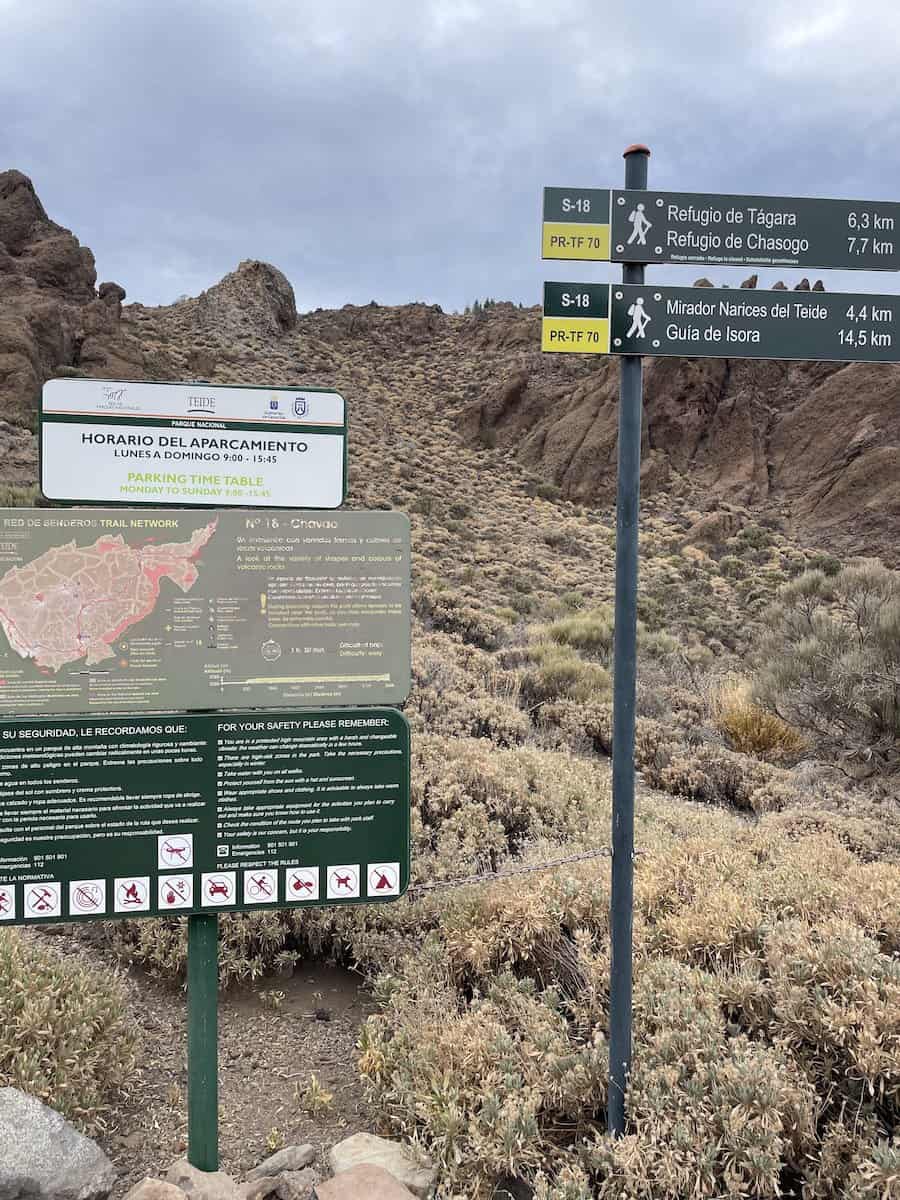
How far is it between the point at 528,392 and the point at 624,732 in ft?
113

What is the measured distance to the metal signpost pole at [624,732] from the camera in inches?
103

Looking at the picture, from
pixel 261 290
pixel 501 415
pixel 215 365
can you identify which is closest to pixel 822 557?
pixel 501 415

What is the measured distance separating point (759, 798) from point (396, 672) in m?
4.78

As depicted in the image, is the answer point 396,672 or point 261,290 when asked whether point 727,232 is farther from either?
point 261,290

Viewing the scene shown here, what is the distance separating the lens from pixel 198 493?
2.85m

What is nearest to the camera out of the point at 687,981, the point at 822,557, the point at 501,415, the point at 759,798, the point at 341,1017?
the point at 687,981

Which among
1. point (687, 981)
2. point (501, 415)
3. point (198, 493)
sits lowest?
point (687, 981)

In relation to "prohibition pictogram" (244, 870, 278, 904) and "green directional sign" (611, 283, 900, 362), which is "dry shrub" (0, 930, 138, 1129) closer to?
"prohibition pictogram" (244, 870, 278, 904)

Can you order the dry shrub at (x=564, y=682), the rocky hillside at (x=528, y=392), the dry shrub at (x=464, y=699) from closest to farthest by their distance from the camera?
the dry shrub at (x=464, y=699) → the dry shrub at (x=564, y=682) → the rocky hillside at (x=528, y=392)

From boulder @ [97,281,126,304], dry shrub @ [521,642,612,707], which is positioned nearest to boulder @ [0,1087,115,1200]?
dry shrub @ [521,642,612,707]

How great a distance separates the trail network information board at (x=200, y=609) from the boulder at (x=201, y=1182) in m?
1.54

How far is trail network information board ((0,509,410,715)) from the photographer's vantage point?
8.96 ft

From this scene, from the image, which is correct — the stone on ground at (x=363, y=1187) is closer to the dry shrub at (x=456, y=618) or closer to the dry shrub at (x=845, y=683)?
the dry shrub at (x=845, y=683)

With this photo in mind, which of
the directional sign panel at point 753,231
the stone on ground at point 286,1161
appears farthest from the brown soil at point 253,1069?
the directional sign panel at point 753,231
